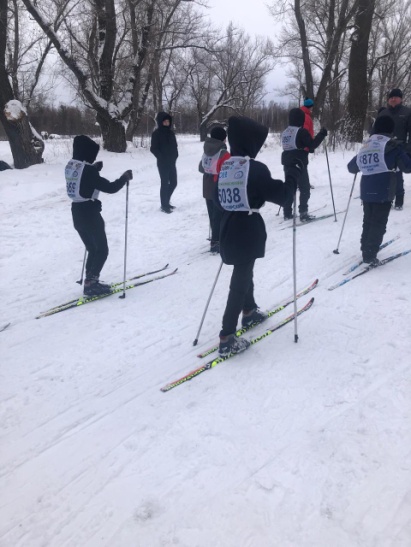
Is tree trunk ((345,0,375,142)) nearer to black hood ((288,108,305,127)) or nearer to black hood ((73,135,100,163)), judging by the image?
black hood ((288,108,305,127))

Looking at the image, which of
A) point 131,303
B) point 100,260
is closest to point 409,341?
point 131,303

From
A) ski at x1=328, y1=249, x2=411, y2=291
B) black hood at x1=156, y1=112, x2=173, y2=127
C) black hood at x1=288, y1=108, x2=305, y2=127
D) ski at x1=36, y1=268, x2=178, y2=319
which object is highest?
black hood at x1=156, y1=112, x2=173, y2=127

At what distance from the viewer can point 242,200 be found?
3605mm

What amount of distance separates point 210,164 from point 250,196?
3.13 meters

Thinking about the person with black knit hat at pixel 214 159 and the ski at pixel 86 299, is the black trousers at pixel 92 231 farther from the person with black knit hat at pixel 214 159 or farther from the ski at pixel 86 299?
the person with black knit hat at pixel 214 159

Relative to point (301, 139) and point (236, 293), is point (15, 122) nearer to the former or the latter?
point (301, 139)

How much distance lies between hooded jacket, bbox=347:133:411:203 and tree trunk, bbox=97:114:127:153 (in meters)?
12.3

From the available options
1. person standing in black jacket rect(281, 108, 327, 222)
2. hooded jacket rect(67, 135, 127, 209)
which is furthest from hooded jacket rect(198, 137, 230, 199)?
hooded jacket rect(67, 135, 127, 209)

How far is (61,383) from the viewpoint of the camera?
3742 mm

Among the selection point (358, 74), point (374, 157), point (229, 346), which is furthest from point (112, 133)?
point (229, 346)

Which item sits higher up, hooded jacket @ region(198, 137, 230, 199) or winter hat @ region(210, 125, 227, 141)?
winter hat @ region(210, 125, 227, 141)

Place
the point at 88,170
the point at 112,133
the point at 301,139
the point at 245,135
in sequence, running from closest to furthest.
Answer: the point at 245,135
the point at 88,170
the point at 301,139
the point at 112,133

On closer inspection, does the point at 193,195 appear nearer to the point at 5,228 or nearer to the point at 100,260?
the point at 5,228

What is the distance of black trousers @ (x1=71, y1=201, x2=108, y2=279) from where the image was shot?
17.4ft
